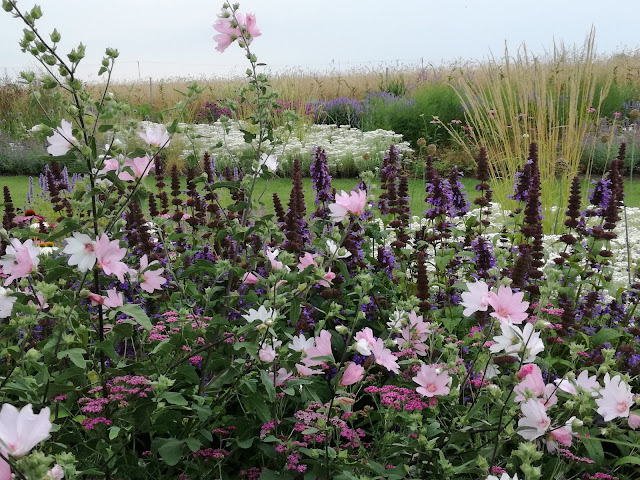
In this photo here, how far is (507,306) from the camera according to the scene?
1.58 meters

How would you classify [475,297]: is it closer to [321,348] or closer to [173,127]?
[321,348]

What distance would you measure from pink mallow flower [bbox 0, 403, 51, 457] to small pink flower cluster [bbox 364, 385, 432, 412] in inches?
36.3

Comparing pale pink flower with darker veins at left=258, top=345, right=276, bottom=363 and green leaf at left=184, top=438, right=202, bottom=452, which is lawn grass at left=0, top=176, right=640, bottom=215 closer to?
pale pink flower with darker veins at left=258, top=345, right=276, bottom=363

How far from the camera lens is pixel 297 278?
183 centimetres

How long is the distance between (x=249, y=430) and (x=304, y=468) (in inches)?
9.4

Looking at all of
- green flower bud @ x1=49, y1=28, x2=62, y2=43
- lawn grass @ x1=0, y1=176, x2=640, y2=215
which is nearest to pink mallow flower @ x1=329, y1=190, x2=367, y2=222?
green flower bud @ x1=49, y1=28, x2=62, y2=43

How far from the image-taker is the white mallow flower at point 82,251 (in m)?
1.52

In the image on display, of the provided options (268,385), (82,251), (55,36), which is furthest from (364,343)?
(55,36)

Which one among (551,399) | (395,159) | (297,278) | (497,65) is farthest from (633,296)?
(497,65)

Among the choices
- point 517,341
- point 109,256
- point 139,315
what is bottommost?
point 517,341

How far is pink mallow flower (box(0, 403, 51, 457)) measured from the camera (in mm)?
1018

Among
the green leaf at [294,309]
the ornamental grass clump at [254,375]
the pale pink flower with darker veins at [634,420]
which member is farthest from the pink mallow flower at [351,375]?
the pale pink flower with darker veins at [634,420]

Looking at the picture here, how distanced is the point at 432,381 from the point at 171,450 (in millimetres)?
725

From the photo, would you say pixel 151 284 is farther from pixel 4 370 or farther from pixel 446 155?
pixel 446 155
